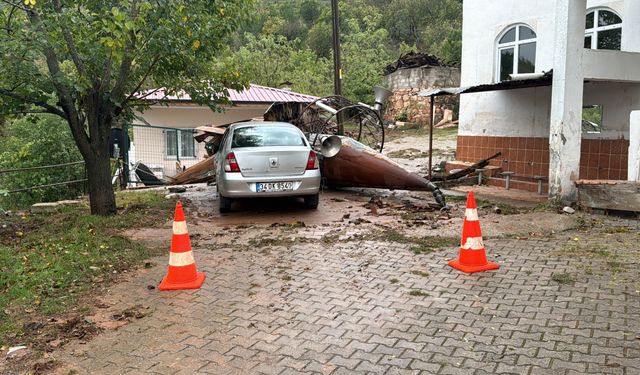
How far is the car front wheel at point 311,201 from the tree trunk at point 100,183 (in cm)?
325

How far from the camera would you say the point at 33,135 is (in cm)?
1433

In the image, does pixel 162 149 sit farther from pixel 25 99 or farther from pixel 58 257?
pixel 58 257

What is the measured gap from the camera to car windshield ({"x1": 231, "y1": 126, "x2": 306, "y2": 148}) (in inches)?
347

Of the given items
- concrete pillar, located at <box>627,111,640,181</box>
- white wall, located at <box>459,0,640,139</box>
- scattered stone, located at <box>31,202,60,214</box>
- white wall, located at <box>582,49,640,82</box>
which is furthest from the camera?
scattered stone, located at <box>31,202,60,214</box>

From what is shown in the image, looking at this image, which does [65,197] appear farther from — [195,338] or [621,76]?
[621,76]

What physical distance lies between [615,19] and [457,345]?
9.20 metres

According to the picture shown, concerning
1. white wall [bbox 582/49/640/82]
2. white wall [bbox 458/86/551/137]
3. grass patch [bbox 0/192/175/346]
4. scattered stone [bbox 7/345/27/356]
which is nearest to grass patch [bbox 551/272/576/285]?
grass patch [bbox 0/192/175/346]

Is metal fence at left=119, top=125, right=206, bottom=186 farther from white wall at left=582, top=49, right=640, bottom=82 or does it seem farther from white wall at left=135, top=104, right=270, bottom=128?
white wall at left=582, top=49, right=640, bottom=82

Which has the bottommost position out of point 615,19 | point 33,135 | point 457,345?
point 457,345

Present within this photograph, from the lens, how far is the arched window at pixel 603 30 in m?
10.2

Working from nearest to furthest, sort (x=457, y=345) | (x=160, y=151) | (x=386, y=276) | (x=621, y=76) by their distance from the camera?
(x=457, y=345)
(x=386, y=276)
(x=621, y=76)
(x=160, y=151)

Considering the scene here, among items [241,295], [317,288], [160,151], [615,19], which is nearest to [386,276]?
[317,288]

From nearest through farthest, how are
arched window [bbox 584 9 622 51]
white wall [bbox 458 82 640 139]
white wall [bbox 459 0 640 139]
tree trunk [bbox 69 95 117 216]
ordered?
tree trunk [bbox 69 95 117 216]
white wall [bbox 459 0 640 139]
white wall [bbox 458 82 640 139]
arched window [bbox 584 9 622 51]

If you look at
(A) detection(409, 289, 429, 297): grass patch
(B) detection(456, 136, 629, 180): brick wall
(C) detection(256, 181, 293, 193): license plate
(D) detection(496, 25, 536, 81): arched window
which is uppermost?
(D) detection(496, 25, 536, 81): arched window
